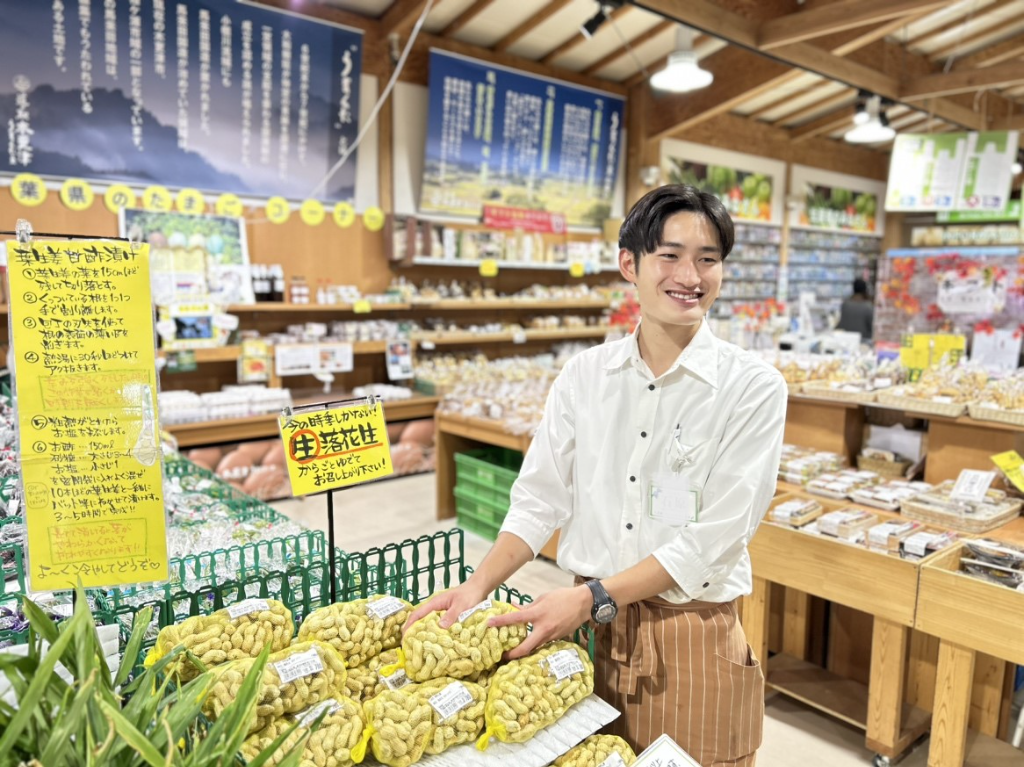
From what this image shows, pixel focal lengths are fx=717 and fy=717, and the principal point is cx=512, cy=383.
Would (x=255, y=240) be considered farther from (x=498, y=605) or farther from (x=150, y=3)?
(x=498, y=605)

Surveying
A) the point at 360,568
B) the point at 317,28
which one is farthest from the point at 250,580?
the point at 317,28

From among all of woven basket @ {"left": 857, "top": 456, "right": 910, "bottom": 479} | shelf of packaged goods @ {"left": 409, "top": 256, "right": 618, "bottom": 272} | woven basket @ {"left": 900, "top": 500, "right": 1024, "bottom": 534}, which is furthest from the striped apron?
shelf of packaged goods @ {"left": 409, "top": 256, "right": 618, "bottom": 272}

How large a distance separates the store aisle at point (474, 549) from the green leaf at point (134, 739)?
2274mm

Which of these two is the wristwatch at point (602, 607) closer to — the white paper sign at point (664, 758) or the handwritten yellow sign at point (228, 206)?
the white paper sign at point (664, 758)

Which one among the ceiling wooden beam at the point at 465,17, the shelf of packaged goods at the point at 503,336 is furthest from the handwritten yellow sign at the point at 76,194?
the ceiling wooden beam at the point at 465,17

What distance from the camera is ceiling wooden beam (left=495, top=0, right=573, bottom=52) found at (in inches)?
253

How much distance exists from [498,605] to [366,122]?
5.82 meters

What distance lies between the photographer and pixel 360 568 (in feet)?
5.34

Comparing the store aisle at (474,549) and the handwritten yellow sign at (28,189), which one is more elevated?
the handwritten yellow sign at (28,189)

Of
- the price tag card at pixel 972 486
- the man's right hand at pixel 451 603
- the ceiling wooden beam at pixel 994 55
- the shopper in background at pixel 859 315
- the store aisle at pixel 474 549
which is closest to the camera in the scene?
the man's right hand at pixel 451 603

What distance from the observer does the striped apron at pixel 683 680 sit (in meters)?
1.47

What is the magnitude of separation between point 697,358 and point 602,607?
1.75ft

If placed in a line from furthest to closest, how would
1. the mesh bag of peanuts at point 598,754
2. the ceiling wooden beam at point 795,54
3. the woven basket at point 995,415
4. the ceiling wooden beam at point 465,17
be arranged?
the ceiling wooden beam at point 465,17 < the ceiling wooden beam at point 795,54 < the woven basket at point 995,415 < the mesh bag of peanuts at point 598,754

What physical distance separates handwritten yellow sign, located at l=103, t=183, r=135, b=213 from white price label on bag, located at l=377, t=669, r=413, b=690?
5.00m
